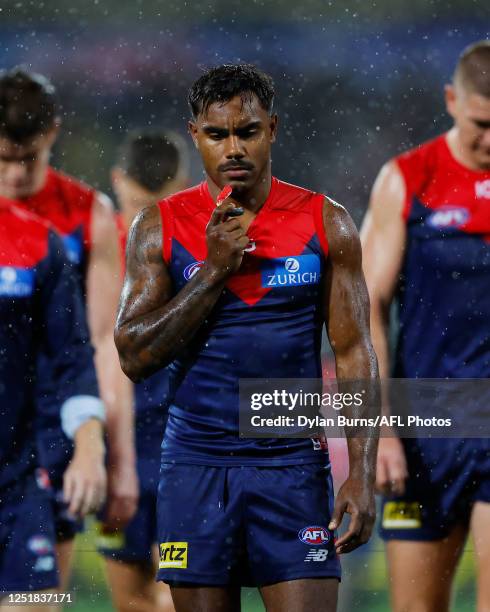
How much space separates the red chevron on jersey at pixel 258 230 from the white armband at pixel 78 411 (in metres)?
1.47

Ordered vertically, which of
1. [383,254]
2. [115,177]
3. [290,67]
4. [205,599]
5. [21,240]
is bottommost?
[205,599]

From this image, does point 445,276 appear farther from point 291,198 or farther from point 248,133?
point 248,133

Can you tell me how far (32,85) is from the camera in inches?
191

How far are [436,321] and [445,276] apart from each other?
6.4 inches

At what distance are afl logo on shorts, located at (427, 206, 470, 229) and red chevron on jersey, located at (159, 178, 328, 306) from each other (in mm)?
1314

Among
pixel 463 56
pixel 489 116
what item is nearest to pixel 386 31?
pixel 463 56

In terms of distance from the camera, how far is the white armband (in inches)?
169

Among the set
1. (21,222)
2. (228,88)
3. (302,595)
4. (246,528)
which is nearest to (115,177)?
(21,222)

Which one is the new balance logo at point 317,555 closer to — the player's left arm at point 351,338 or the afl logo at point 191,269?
the player's left arm at point 351,338

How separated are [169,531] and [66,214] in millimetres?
2266

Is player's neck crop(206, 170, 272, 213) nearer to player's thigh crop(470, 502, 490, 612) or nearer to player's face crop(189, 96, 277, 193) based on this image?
player's face crop(189, 96, 277, 193)

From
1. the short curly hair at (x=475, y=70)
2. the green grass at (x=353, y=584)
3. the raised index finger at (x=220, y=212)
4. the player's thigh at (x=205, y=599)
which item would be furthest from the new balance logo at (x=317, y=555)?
the green grass at (x=353, y=584)

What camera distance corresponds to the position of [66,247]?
475 cm

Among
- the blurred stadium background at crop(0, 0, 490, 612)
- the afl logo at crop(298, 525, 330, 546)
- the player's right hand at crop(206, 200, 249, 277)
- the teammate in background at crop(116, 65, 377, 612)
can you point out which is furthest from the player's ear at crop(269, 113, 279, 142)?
the blurred stadium background at crop(0, 0, 490, 612)
